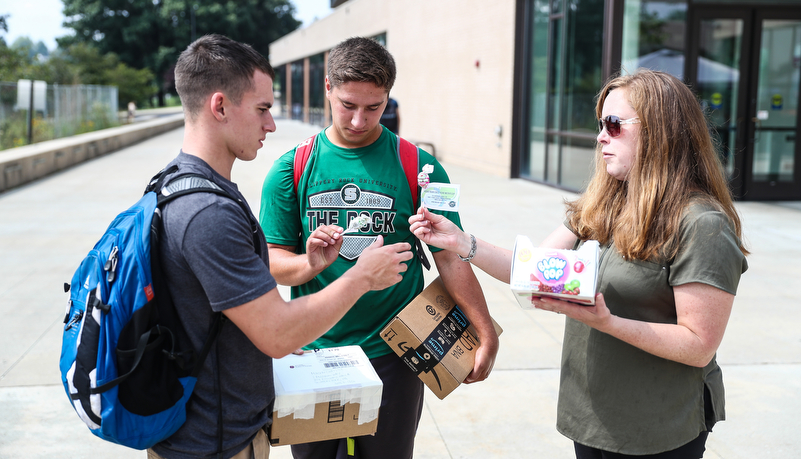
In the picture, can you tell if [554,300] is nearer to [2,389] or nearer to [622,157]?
[622,157]

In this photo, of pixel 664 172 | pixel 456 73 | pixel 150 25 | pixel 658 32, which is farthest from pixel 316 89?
pixel 664 172

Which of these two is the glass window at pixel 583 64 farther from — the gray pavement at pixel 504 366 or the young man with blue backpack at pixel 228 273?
the young man with blue backpack at pixel 228 273

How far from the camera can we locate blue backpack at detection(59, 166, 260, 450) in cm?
159

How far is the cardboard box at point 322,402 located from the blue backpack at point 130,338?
1.17 ft

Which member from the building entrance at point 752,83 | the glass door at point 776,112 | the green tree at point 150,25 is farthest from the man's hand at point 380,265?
the green tree at point 150,25

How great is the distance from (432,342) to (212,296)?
0.96 meters

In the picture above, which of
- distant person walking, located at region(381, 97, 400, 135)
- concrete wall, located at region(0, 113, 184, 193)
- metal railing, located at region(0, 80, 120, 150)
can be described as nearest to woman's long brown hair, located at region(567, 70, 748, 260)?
distant person walking, located at region(381, 97, 400, 135)

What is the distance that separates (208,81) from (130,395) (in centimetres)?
80

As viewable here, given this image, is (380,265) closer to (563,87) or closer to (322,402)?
(322,402)

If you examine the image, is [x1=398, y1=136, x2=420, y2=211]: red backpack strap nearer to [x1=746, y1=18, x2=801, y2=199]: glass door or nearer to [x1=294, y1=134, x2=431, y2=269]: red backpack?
[x1=294, y1=134, x2=431, y2=269]: red backpack

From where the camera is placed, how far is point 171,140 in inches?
1036

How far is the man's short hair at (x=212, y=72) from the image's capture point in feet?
5.79

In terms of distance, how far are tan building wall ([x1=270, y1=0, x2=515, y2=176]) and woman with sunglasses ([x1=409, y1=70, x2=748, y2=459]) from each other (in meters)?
12.8

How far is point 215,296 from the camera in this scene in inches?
64.0
